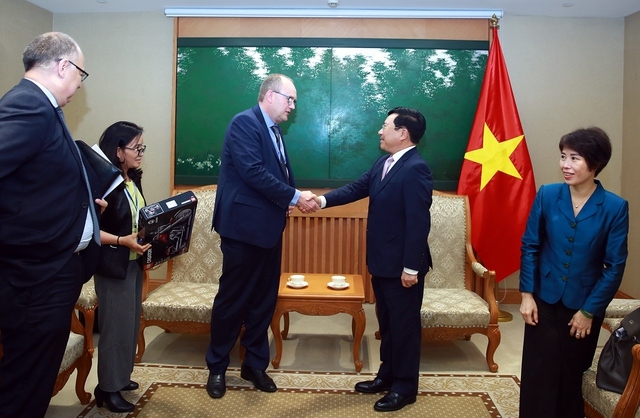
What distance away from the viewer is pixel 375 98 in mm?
4246

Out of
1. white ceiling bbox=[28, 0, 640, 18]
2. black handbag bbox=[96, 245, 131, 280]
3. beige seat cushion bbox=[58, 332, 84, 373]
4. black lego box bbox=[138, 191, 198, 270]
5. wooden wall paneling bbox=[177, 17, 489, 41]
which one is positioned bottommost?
beige seat cushion bbox=[58, 332, 84, 373]

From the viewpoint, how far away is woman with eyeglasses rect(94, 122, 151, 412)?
2.34m

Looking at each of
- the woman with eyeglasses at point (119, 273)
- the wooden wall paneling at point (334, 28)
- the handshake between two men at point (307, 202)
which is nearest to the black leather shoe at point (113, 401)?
the woman with eyeglasses at point (119, 273)

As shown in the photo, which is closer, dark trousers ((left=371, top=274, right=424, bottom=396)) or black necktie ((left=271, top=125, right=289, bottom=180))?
dark trousers ((left=371, top=274, right=424, bottom=396))

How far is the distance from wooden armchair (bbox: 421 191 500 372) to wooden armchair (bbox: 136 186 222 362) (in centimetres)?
132

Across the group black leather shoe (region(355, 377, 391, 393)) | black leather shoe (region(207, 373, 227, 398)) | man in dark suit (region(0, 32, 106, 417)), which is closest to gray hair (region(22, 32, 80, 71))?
man in dark suit (region(0, 32, 106, 417))

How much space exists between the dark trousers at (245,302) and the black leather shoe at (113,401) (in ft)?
1.43

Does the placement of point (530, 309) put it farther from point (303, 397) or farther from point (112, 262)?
point (112, 262)

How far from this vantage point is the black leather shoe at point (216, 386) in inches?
105

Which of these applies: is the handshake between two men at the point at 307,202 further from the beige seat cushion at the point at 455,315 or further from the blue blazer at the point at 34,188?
the blue blazer at the point at 34,188

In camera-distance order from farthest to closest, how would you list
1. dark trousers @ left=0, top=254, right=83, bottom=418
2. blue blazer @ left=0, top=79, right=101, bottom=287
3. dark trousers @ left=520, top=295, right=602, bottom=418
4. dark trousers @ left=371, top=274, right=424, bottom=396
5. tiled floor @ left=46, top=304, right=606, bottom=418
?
tiled floor @ left=46, top=304, right=606, bottom=418, dark trousers @ left=371, top=274, right=424, bottom=396, dark trousers @ left=520, top=295, right=602, bottom=418, dark trousers @ left=0, top=254, right=83, bottom=418, blue blazer @ left=0, top=79, right=101, bottom=287

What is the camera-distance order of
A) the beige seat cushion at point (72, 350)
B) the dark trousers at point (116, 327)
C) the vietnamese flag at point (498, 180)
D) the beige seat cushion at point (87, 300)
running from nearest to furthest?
1. the beige seat cushion at point (72, 350)
2. the dark trousers at point (116, 327)
3. the beige seat cushion at point (87, 300)
4. the vietnamese flag at point (498, 180)

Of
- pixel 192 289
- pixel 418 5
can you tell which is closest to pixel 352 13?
pixel 418 5

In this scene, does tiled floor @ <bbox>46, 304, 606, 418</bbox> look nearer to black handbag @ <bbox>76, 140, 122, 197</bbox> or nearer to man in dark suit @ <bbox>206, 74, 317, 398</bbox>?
man in dark suit @ <bbox>206, 74, 317, 398</bbox>
